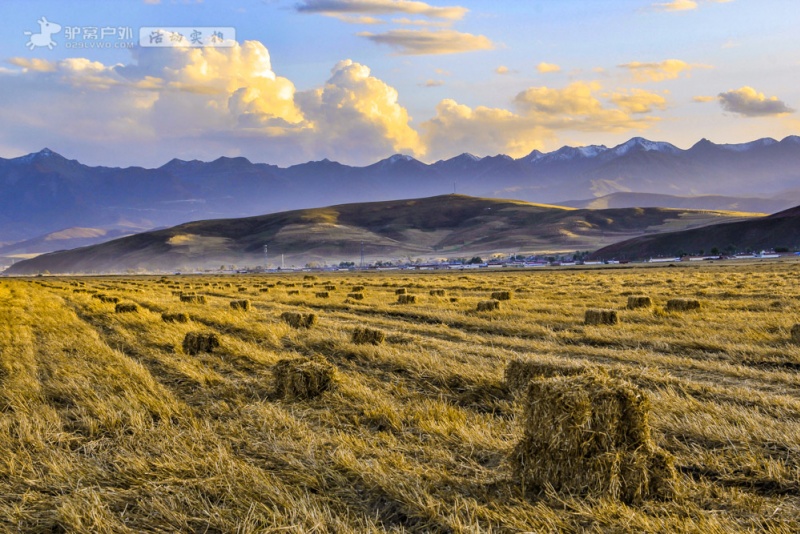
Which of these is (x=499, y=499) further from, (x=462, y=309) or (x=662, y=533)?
(x=462, y=309)

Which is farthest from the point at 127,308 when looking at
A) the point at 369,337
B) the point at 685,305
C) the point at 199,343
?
the point at 685,305

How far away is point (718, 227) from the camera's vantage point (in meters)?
140

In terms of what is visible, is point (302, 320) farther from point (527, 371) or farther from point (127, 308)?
point (527, 371)

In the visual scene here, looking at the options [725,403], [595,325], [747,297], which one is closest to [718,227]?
[747,297]

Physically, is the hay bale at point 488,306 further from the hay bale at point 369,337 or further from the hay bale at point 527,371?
the hay bale at point 527,371

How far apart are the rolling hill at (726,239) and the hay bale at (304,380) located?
399 ft

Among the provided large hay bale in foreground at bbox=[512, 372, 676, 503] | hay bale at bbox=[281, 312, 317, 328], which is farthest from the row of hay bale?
hay bale at bbox=[281, 312, 317, 328]

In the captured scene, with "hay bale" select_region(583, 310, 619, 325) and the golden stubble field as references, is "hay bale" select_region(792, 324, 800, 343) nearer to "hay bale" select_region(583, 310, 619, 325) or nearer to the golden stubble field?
the golden stubble field

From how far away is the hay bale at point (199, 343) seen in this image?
579 inches

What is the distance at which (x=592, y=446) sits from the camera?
242 inches

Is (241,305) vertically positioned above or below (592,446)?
below

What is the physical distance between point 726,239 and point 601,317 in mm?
129076

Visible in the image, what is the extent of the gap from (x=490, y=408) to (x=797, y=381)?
527 centimetres

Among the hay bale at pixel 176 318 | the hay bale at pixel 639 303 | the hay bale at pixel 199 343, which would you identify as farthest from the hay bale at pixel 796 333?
the hay bale at pixel 176 318
